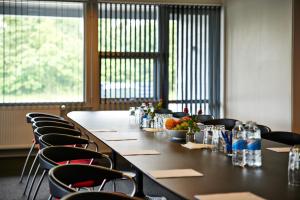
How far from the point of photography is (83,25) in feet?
26.1

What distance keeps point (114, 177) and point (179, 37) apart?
5703 millimetres

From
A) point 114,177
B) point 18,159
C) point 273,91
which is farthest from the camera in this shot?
point 18,159

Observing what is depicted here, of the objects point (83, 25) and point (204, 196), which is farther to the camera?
point (83, 25)

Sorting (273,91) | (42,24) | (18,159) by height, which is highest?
(42,24)

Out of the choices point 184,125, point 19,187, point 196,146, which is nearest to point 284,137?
point 184,125

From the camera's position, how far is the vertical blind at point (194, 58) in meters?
8.29

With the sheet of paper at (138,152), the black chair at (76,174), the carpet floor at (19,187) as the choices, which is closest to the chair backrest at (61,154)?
the sheet of paper at (138,152)

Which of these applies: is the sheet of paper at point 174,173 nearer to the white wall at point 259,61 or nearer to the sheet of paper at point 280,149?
the sheet of paper at point 280,149

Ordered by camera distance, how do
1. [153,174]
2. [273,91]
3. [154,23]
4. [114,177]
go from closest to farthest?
1. [153,174]
2. [114,177]
3. [273,91]
4. [154,23]

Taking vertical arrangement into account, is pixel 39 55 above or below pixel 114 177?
above

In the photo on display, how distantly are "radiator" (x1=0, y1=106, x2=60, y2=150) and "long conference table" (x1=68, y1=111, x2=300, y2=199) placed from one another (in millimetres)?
3814

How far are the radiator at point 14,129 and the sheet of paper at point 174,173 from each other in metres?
5.50

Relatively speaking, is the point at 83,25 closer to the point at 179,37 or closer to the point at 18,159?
the point at 179,37

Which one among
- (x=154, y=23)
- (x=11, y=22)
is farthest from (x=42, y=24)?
(x=154, y=23)
